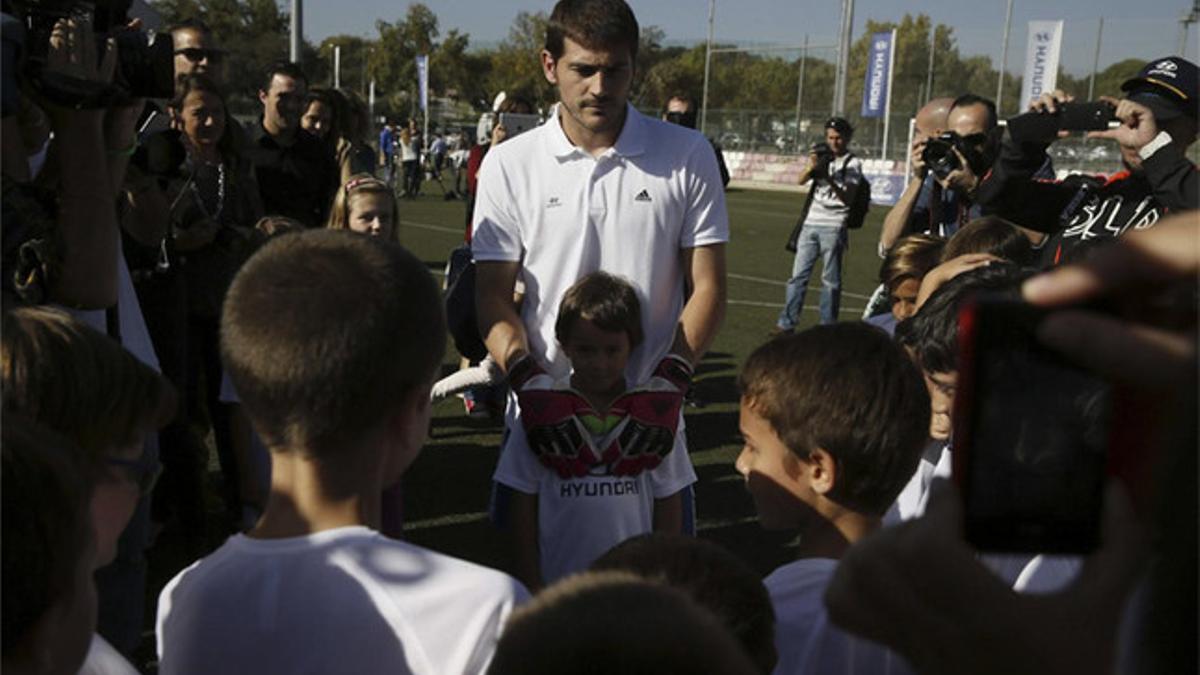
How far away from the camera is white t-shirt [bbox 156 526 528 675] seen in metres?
1.59

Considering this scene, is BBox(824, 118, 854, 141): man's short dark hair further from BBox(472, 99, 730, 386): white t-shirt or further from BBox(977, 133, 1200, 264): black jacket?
BBox(472, 99, 730, 386): white t-shirt

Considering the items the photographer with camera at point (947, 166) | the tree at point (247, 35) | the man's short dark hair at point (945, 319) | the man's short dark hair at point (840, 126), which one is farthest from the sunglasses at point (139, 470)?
the tree at point (247, 35)

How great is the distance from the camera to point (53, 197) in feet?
8.83

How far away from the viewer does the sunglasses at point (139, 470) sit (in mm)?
1898

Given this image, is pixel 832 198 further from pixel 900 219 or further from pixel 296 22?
pixel 296 22

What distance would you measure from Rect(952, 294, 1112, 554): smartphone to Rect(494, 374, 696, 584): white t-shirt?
8.22 ft

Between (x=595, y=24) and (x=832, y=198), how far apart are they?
646cm

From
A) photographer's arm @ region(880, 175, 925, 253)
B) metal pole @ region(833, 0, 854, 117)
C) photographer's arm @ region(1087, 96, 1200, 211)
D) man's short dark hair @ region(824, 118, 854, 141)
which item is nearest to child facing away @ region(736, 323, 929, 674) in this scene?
photographer's arm @ region(1087, 96, 1200, 211)

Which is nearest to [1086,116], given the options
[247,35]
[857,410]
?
[857,410]

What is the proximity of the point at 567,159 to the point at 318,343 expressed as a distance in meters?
2.13

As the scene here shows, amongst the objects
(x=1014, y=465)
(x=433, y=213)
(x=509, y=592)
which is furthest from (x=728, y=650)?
(x=433, y=213)

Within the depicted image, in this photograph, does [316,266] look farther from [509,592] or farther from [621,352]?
[621,352]

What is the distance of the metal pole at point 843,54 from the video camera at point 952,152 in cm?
2387

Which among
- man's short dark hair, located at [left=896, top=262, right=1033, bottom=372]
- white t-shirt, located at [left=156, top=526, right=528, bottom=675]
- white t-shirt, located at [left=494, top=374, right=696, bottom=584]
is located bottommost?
white t-shirt, located at [left=494, top=374, right=696, bottom=584]
